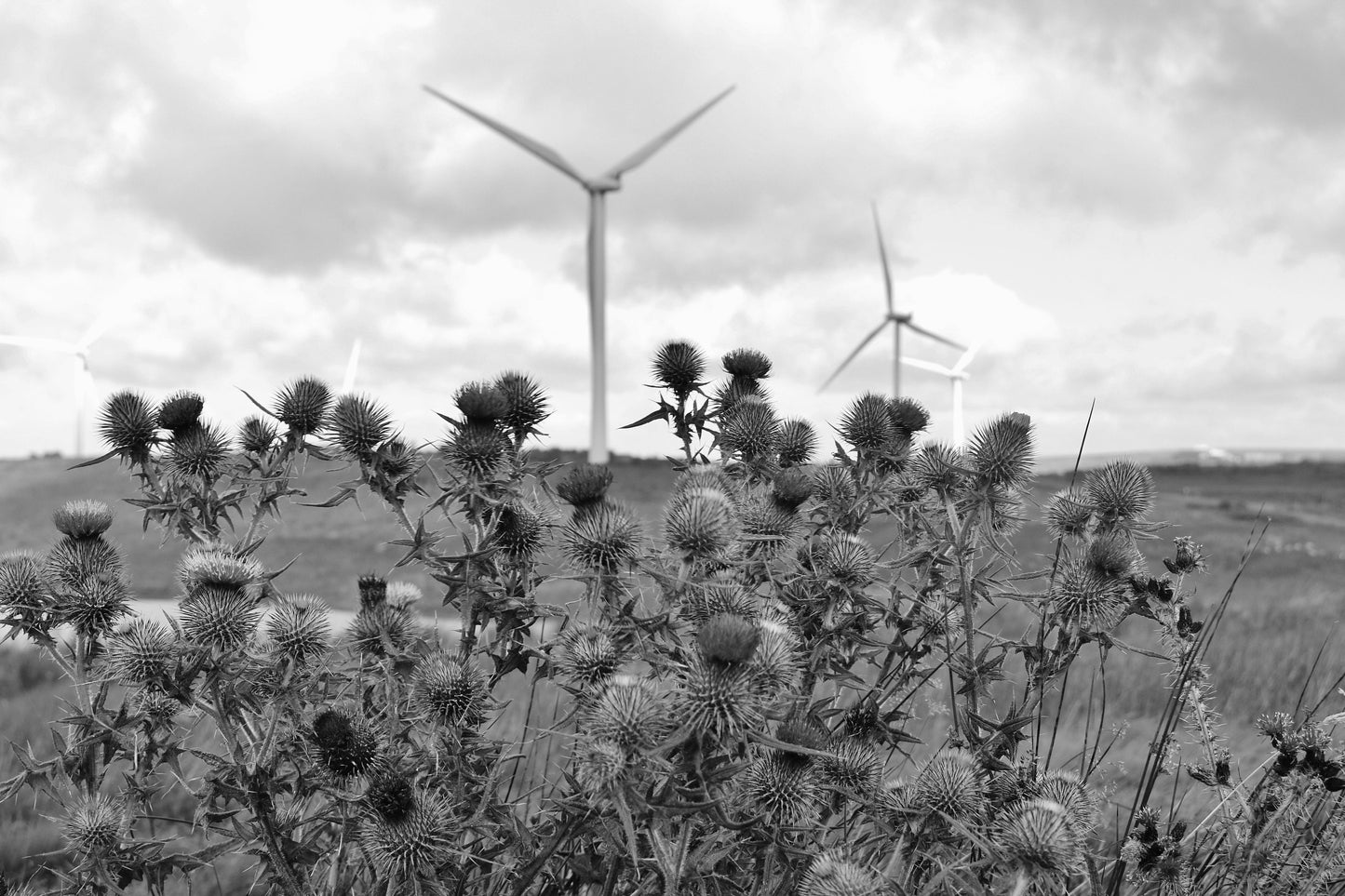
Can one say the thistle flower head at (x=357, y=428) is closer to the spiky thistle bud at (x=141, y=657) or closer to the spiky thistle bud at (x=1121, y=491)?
the spiky thistle bud at (x=141, y=657)

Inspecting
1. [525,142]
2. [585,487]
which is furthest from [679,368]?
[525,142]

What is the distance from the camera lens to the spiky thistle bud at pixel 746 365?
18.9 ft

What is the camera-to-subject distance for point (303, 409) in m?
5.20

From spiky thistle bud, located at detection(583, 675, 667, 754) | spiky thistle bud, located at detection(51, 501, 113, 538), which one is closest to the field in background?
spiky thistle bud, located at detection(51, 501, 113, 538)

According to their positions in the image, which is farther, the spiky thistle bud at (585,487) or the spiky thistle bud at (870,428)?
the spiky thistle bud at (870,428)

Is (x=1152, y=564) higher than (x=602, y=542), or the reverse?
(x=602, y=542)

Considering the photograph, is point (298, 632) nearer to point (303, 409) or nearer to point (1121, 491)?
point (303, 409)

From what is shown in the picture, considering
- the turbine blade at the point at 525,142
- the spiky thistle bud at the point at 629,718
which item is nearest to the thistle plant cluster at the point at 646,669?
the spiky thistle bud at the point at 629,718

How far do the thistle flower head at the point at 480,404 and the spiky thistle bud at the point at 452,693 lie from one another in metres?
1.10

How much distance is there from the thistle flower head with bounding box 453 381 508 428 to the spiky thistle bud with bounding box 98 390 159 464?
2.19m

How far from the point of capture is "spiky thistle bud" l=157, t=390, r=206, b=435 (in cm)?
548

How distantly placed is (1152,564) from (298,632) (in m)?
42.5

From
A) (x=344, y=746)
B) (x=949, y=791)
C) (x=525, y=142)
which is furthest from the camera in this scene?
(x=525, y=142)

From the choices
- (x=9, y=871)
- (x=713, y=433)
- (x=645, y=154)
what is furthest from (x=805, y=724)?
(x=645, y=154)
